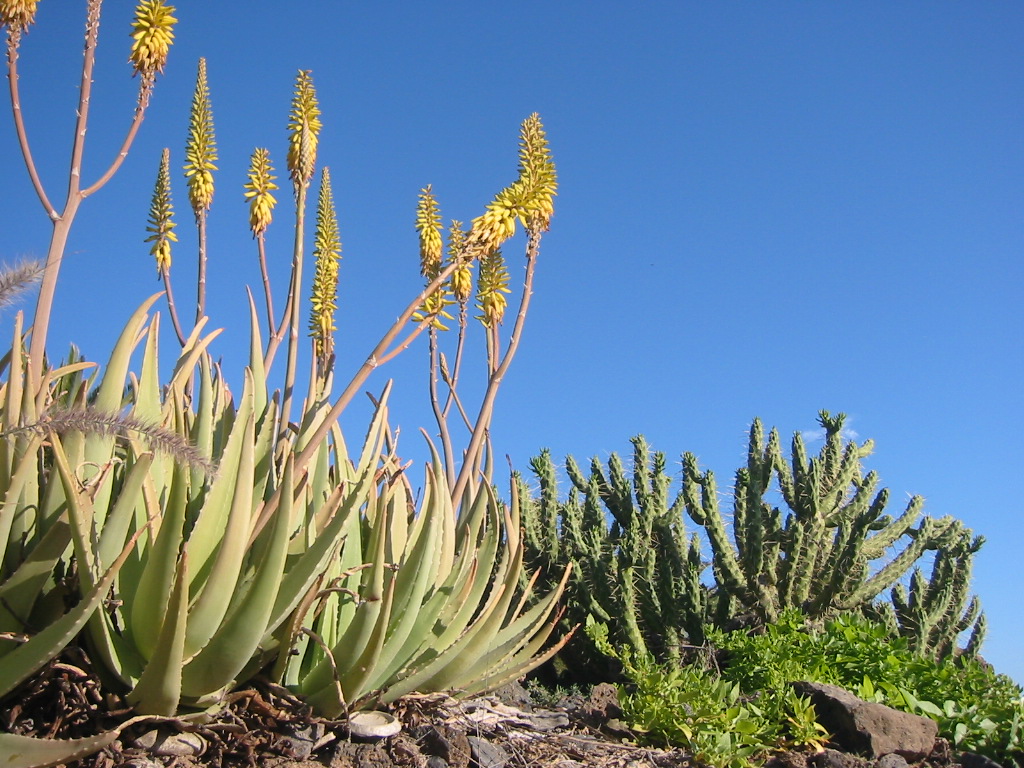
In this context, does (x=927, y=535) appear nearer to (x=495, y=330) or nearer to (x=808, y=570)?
(x=808, y=570)

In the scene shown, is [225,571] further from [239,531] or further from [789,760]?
[789,760]

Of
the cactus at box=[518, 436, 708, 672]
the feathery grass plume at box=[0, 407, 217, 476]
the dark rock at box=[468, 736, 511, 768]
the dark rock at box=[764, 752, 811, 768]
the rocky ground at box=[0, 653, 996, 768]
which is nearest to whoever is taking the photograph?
the feathery grass plume at box=[0, 407, 217, 476]

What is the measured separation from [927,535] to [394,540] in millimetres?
5725

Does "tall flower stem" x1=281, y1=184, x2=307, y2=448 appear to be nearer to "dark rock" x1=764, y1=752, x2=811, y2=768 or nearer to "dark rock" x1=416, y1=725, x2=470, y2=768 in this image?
"dark rock" x1=416, y1=725, x2=470, y2=768

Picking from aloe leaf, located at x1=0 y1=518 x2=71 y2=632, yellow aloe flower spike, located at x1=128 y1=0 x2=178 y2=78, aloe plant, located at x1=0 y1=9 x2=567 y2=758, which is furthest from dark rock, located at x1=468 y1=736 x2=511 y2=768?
yellow aloe flower spike, located at x1=128 y1=0 x2=178 y2=78

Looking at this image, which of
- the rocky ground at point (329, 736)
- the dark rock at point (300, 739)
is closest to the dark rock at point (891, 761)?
the rocky ground at point (329, 736)

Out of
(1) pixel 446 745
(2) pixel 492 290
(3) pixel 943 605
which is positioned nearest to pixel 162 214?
(2) pixel 492 290

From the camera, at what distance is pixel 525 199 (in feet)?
11.9

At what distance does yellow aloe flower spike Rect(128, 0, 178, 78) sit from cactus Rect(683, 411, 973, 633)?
14.6ft

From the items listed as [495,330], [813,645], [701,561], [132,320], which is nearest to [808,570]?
[701,561]

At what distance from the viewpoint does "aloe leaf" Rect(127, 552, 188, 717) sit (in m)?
2.40

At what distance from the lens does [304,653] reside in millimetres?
3062

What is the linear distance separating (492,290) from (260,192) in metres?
1.29

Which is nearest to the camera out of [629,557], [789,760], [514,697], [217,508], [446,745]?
[217,508]
